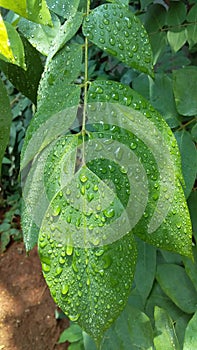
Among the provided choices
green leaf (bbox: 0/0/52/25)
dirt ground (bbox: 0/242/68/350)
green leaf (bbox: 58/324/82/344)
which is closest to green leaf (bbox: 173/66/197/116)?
green leaf (bbox: 0/0/52/25)

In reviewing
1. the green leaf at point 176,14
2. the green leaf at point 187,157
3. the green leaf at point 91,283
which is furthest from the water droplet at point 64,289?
the green leaf at point 176,14

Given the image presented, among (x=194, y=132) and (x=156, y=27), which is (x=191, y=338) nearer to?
(x=194, y=132)

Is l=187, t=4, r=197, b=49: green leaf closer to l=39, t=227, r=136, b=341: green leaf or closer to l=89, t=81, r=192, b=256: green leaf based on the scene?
l=89, t=81, r=192, b=256: green leaf

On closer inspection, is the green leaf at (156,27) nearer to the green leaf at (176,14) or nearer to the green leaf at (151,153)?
the green leaf at (176,14)

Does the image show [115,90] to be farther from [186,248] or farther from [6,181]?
[6,181]

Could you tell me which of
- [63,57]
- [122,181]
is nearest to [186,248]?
[122,181]

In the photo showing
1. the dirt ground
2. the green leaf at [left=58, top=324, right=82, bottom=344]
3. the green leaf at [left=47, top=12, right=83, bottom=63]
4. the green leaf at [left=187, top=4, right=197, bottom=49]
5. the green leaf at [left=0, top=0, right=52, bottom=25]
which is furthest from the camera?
the dirt ground

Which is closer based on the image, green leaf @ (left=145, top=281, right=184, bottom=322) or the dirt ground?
green leaf @ (left=145, top=281, right=184, bottom=322)
